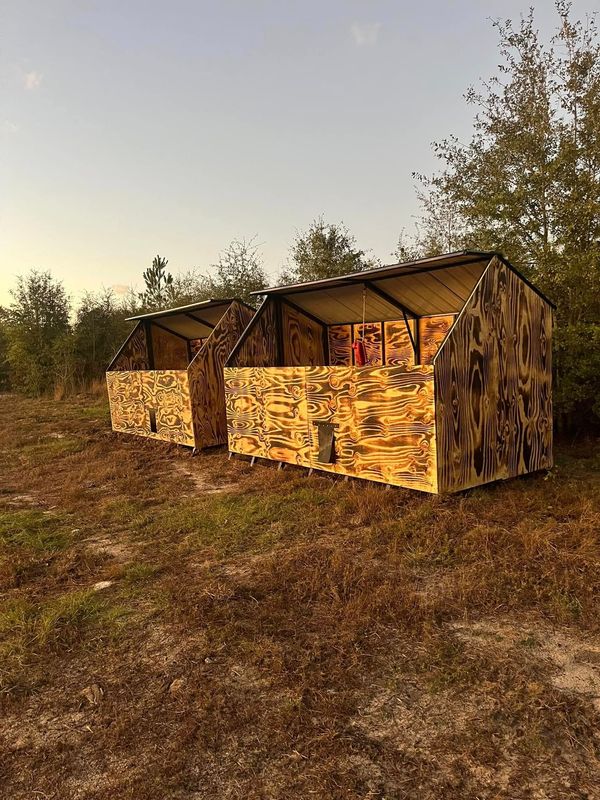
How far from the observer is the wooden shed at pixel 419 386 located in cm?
579

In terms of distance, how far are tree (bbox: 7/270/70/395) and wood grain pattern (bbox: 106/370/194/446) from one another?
13.0 meters

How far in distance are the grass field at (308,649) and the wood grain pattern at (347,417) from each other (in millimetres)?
507

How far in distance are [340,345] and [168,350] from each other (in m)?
5.65

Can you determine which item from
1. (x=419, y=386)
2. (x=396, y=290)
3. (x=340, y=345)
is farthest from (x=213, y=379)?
(x=419, y=386)

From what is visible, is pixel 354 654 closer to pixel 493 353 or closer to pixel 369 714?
pixel 369 714

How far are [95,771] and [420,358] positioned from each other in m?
7.81

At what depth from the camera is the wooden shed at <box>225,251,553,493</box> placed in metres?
5.79

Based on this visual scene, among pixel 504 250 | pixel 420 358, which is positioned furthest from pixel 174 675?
pixel 504 250

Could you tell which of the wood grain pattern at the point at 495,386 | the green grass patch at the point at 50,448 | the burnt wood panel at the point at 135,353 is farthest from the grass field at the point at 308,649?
the burnt wood panel at the point at 135,353

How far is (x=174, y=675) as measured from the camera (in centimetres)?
285

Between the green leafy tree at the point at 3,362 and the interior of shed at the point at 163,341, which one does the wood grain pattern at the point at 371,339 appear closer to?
the interior of shed at the point at 163,341

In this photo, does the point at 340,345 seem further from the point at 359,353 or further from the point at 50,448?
the point at 50,448

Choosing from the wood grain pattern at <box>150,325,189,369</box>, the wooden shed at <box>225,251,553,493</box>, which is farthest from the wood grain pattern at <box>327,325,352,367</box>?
the wood grain pattern at <box>150,325,189,369</box>

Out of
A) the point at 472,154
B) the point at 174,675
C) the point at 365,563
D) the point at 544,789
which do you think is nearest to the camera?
the point at 544,789
